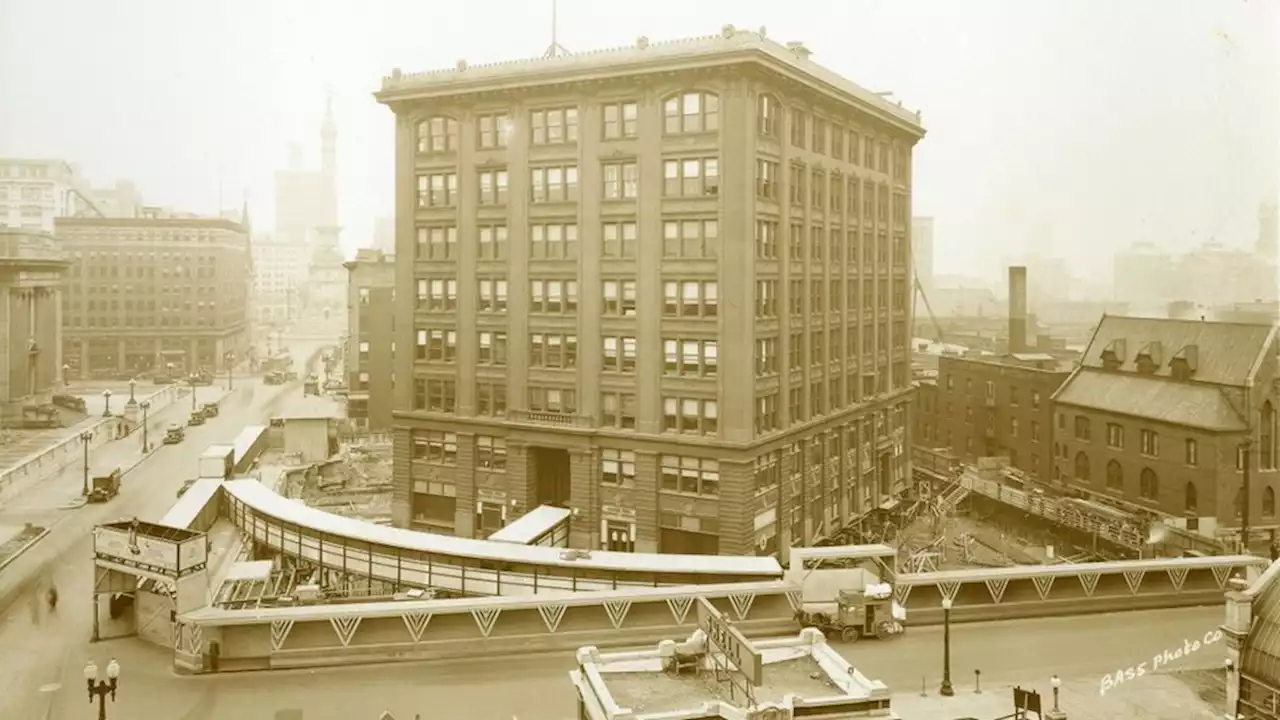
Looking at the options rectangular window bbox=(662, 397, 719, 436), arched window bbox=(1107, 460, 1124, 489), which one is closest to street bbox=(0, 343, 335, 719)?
rectangular window bbox=(662, 397, 719, 436)

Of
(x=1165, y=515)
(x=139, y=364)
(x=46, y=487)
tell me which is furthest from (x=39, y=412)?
(x=1165, y=515)

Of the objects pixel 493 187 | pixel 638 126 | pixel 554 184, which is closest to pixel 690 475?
pixel 554 184

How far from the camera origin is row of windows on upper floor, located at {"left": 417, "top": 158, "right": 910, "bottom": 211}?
4422 centimetres

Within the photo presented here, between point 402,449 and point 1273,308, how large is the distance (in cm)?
4249

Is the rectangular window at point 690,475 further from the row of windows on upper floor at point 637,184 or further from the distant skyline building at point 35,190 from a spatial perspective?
the distant skyline building at point 35,190

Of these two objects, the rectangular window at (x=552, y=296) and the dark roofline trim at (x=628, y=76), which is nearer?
the dark roofline trim at (x=628, y=76)

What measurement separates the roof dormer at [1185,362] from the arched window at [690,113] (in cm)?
2770

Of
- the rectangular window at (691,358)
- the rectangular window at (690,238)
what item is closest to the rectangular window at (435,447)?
the rectangular window at (691,358)

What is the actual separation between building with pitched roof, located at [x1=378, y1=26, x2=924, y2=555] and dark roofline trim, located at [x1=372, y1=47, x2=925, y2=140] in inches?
4.3

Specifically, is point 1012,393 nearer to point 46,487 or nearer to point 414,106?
point 414,106

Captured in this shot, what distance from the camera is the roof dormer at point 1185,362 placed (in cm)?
5084

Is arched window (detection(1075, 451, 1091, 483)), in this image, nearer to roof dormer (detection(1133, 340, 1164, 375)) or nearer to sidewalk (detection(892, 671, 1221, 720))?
roof dormer (detection(1133, 340, 1164, 375))

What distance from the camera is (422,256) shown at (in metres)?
51.8

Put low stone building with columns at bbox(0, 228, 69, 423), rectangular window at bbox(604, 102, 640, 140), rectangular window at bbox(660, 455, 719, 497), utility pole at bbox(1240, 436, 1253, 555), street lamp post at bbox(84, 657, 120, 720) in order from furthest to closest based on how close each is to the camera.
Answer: utility pole at bbox(1240, 436, 1253, 555), rectangular window at bbox(604, 102, 640, 140), rectangular window at bbox(660, 455, 719, 497), low stone building with columns at bbox(0, 228, 69, 423), street lamp post at bbox(84, 657, 120, 720)
